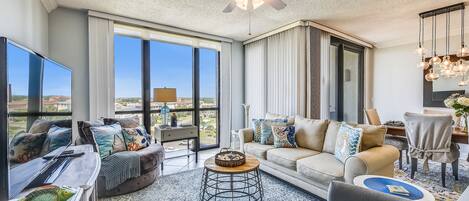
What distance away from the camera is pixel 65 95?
1.97 m

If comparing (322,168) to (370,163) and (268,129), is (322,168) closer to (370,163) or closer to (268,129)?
(370,163)

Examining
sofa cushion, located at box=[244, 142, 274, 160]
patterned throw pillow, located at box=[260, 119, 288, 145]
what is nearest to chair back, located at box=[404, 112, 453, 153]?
patterned throw pillow, located at box=[260, 119, 288, 145]

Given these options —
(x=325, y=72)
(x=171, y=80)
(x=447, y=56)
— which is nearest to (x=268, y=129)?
(x=325, y=72)

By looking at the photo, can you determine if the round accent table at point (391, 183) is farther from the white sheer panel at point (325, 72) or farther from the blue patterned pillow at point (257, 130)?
the white sheer panel at point (325, 72)

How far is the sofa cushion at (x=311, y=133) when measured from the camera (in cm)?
305

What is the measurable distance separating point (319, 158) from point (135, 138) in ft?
7.92

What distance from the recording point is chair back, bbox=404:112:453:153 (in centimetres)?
280

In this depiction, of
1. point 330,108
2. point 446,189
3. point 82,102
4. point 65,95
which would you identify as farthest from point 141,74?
point 446,189

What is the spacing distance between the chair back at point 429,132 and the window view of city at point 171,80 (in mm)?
3422

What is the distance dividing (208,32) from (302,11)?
188 cm

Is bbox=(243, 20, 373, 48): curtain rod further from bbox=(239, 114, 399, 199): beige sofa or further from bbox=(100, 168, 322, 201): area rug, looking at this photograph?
bbox=(100, 168, 322, 201): area rug

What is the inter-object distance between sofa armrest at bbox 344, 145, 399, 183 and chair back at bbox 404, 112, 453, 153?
0.90m

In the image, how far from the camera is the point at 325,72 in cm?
440

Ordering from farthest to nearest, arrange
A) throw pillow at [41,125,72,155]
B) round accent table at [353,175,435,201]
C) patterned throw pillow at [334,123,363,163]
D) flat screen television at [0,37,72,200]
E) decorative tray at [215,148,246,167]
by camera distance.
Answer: patterned throw pillow at [334,123,363,163] → decorative tray at [215,148,246,167] → round accent table at [353,175,435,201] → throw pillow at [41,125,72,155] → flat screen television at [0,37,72,200]
